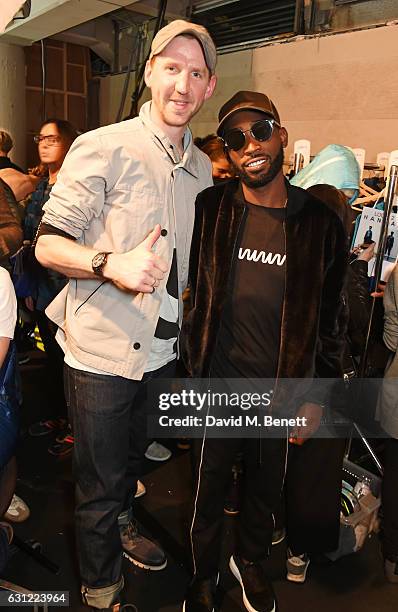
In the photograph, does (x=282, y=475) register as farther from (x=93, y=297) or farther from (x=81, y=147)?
(x=81, y=147)

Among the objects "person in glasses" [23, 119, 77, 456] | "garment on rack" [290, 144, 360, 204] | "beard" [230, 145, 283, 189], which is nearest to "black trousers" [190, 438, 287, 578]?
"beard" [230, 145, 283, 189]

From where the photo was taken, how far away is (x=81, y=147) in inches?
52.1

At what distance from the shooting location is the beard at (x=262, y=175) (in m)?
1.48

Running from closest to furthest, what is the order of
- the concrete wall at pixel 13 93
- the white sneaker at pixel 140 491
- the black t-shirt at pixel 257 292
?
the black t-shirt at pixel 257 292 → the white sneaker at pixel 140 491 → the concrete wall at pixel 13 93

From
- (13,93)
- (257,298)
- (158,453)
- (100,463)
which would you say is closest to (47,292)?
(158,453)

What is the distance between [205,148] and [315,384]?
6.00 ft

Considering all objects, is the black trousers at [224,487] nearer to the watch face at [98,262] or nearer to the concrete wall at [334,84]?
the watch face at [98,262]

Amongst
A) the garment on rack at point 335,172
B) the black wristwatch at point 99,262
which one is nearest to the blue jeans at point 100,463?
the black wristwatch at point 99,262

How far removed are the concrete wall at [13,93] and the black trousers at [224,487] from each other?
5.18 m

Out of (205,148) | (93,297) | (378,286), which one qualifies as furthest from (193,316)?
(205,148)

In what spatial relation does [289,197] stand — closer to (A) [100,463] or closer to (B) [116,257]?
(B) [116,257]

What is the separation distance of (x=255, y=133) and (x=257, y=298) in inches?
19.8

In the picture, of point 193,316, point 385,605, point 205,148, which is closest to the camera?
point 193,316

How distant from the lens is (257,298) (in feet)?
5.04
